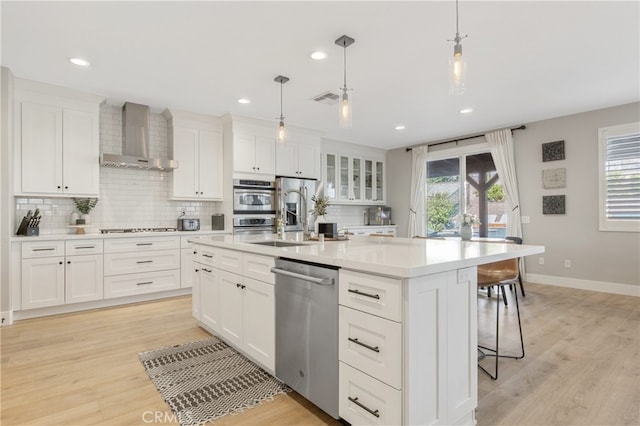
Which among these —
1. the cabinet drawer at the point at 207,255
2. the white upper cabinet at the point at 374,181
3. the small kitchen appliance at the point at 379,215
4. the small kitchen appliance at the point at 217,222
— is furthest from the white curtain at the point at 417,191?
the cabinet drawer at the point at 207,255

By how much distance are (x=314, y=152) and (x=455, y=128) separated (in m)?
2.49

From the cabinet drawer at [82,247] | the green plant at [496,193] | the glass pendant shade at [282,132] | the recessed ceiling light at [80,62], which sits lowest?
the cabinet drawer at [82,247]

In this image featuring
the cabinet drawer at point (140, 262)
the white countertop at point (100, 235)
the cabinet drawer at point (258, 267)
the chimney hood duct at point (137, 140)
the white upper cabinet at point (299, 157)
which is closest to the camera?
the cabinet drawer at point (258, 267)

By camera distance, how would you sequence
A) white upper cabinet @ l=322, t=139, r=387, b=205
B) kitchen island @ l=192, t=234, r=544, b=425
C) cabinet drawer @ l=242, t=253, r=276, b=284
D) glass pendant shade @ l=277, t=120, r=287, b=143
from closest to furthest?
kitchen island @ l=192, t=234, r=544, b=425, cabinet drawer @ l=242, t=253, r=276, b=284, glass pendant shade @ l=277, t=120, r=287, b=143, white upper cabinet @ l=322, t=139, r=387, b=205

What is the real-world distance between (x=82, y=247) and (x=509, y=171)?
628cm

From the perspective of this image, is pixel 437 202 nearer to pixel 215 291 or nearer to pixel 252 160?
pixel 252 160

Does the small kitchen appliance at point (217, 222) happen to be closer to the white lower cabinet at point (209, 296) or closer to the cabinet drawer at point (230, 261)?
the white lower cabinet at point (209, 296)

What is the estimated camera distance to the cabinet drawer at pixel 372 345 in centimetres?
141

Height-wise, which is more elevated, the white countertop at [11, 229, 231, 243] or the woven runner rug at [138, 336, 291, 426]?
the white countertop at [11, 229, 231, 243]

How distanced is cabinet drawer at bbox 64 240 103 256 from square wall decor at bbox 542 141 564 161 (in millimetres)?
6405

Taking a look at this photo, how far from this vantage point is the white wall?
15.0 feet

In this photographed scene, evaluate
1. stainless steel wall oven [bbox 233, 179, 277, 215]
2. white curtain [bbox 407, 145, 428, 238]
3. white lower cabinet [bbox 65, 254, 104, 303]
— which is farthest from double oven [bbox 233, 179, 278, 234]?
white curtain [bbox 407, 145, 428, 238]

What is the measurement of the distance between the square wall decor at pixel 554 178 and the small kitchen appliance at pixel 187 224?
17.8ft

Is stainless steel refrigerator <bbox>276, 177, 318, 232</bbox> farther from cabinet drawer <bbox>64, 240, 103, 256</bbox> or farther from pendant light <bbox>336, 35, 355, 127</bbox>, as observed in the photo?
pendant light <bbox>336, 35, 355, 127</bbox>
